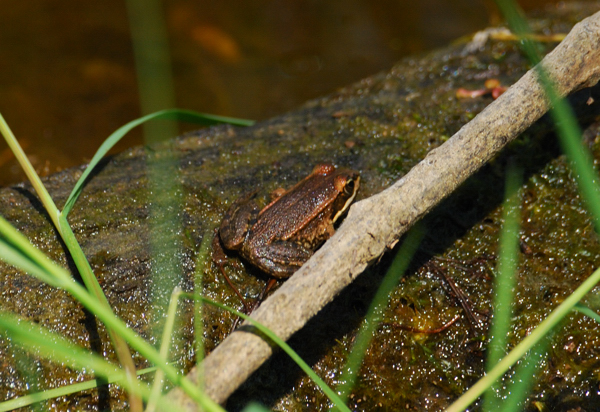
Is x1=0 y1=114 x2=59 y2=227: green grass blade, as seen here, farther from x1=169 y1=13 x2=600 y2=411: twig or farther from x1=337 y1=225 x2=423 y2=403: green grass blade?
x1=337 y1=225 x2=423 y2=403: green grass blade

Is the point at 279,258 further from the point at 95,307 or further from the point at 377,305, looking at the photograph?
the point at 95,307

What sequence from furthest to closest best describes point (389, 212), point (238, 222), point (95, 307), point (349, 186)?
point (349, 186), point (238, 222), point (389, 212), point (95, 307)

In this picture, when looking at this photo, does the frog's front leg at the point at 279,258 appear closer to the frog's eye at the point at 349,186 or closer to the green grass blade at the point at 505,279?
the frog's eye at the point at 349,186

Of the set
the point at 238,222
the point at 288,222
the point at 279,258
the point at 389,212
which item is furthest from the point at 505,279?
the point at 238,222

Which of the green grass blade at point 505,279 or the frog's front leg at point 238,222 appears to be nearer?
the green grass blade at point 505,279

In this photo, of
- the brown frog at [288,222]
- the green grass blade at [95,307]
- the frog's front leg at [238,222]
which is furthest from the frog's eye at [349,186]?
the green grass blade at [95,307]
